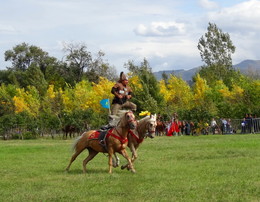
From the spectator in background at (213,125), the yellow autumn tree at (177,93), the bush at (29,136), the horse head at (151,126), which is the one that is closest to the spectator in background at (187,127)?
the spectator in background at (213,125)

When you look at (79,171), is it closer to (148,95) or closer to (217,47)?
(148,95)

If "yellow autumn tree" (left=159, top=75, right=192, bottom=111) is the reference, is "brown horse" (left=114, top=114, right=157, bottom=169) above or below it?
below

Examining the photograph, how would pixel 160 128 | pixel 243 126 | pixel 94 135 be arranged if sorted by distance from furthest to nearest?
pixel 160 128
pixel 243 126
pixel 94 135

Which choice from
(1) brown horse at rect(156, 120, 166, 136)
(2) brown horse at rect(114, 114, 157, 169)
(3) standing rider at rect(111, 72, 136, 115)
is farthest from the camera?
(1) brown horse at rect(156, 120, 166, 136)

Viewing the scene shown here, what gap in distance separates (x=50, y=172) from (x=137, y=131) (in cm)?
320

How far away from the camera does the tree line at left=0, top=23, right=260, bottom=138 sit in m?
52.1

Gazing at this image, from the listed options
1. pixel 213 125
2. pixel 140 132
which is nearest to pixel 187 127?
pixel 213 125

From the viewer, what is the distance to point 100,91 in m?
67.6

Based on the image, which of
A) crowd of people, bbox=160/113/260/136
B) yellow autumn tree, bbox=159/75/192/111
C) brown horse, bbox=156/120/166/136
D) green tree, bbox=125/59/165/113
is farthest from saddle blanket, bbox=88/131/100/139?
yellow autumn tree, bbox=159/75/192/111

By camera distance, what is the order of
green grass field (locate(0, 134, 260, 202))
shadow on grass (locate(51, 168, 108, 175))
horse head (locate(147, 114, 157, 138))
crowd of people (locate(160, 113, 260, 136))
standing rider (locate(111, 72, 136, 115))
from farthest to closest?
crowd of people (locate(160, 113, 260, 136)), standing rider (locate(111, 72, 136, 115)), horse head (locate(147, 114, 157, 138)), shadow on grass (locate(51, 168, 108, 175)), green grass field (locate(0, 134, 260, 202))

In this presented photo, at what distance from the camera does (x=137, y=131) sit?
17.5 metres

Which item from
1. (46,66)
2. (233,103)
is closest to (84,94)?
(233,103)

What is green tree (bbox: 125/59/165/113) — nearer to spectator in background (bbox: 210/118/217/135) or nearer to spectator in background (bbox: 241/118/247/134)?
spectator in background (bbox: 210/118/217/135)

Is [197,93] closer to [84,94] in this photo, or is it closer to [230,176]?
[84,94]
